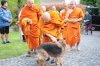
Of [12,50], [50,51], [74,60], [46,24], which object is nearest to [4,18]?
[12,50]

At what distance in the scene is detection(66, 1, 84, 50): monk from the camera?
13.7 m

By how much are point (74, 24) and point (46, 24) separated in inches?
149

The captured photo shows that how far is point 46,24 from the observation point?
34.0ft

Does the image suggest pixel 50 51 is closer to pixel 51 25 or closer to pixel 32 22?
pixel 51 25

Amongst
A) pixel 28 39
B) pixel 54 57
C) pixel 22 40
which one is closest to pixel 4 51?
pixel 28 39

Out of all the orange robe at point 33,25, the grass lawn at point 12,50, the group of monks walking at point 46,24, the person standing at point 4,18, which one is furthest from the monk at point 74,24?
the person standing at point 4,18

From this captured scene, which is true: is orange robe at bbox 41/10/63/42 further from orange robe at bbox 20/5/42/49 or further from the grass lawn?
the grass lawn

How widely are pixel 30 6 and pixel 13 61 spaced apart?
1.86m

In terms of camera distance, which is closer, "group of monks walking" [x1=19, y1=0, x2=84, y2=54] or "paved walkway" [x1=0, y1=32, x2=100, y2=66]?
"group of monks walking" [x1=19, y1=0, x2=84, y2=54]

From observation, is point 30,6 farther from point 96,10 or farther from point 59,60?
point 96,10

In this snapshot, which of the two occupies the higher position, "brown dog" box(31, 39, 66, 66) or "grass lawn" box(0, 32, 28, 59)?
"brown dog" box(31, 39, 66, 66)

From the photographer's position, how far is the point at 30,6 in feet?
39.0

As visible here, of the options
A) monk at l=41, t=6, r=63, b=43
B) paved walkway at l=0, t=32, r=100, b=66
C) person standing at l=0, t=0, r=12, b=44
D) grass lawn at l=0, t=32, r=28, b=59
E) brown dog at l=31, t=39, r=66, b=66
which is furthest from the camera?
person standing at l=0, t=0, r=12, b=44

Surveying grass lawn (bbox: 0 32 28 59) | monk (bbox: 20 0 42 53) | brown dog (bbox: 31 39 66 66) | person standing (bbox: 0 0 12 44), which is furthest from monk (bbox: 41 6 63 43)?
person standing (bbox: 0 0 12 44)
